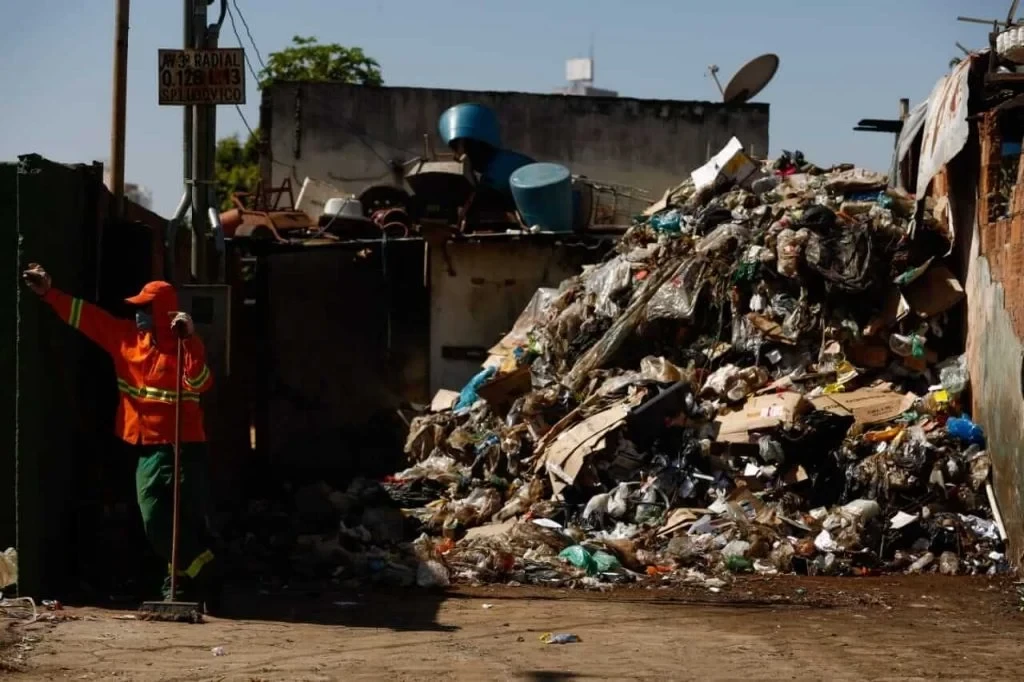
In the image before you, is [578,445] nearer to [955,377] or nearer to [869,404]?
[869,404]

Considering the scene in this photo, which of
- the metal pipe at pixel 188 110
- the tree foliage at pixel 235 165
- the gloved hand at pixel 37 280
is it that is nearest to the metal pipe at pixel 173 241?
the metal pipe at pixel 188 110

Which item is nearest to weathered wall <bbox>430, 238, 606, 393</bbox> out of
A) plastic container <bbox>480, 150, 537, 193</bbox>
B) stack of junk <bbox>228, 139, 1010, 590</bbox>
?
plastic container <bbox>480, 150, 537, 193</bbox>

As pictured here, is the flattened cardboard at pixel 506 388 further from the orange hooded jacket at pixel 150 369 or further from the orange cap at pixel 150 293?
the orange cap at pixel 150 293

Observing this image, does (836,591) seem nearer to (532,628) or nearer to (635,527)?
(635,527)

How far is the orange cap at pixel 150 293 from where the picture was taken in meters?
7.55

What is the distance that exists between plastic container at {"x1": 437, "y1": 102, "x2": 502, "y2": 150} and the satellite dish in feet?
15.0

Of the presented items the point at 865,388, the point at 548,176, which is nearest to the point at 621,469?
the point at 865,388

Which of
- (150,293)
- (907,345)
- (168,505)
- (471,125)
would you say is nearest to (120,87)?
(150,293)

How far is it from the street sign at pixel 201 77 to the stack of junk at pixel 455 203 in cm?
648

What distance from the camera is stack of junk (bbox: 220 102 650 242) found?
1734 cm

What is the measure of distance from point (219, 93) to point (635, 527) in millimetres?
4438

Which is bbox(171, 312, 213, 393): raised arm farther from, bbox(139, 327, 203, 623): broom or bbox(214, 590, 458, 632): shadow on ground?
bbox(214, 590, 458, 632): shadow on ground

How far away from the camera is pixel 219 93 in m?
10.2

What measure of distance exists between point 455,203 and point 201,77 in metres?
8.56
